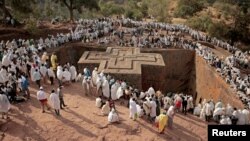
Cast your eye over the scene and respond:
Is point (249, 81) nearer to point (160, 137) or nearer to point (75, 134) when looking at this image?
point (160, 137)

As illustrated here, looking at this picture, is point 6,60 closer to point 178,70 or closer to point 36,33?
point 36,33

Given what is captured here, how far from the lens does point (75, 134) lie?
12.0 metres

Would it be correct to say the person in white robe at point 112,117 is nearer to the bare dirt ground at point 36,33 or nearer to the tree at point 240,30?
the bare dirt ground at point 36,33

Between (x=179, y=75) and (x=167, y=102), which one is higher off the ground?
(x=167, y=102)

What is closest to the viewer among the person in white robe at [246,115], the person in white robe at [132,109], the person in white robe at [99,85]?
the person in white robe at [132,109]

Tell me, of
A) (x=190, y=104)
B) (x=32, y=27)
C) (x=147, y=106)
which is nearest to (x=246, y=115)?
(x=190, y=104)

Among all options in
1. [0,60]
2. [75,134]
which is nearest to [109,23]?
[0,60]

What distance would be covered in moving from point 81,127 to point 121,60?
26.7 feet

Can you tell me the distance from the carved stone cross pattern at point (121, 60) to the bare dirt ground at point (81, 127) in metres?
4.79

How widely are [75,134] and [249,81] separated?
436 inches

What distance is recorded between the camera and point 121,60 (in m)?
20.0

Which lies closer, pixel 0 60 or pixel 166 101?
pixel 166 101

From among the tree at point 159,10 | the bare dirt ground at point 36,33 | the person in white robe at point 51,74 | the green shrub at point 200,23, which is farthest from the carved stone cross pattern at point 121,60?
the tree at point 159,10

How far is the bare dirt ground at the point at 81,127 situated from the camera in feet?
39.0
